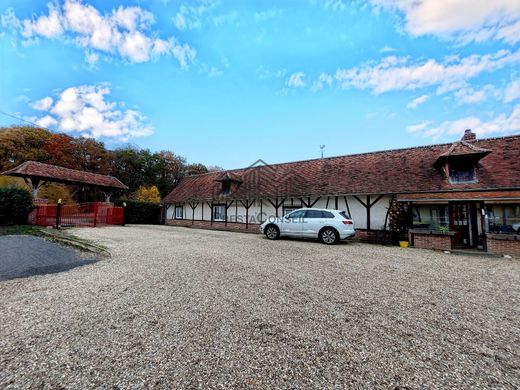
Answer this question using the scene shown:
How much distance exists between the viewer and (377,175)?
11461 millimetres

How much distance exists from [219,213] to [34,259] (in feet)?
35.8

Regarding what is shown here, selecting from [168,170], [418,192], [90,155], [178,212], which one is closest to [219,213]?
[178,212]

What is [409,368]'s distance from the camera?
2.00 m

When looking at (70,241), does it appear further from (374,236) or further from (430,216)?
(430,216)

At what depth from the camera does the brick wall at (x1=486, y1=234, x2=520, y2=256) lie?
738cm

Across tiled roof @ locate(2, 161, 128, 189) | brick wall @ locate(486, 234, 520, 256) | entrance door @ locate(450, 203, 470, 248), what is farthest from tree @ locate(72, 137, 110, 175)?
brick wall @ locate(486, 234, 520, 256)

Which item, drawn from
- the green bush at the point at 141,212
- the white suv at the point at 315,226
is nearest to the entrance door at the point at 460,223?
the white suv at the point at 315,226

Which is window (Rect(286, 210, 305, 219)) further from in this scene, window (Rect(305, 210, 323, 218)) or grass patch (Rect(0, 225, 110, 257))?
grass patch (Rect(0, 225, 110, 257))

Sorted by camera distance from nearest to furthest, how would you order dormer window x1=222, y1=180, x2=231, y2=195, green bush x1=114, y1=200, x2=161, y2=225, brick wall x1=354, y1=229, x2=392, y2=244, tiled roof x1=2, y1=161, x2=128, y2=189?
brick wall x1=354, y1=229, x2=392, y2=244 → tiled roof x1=2, y1=161, x2=128, y2=189 → dormer window x1=222, y1=180, x2=231, y2=195 → green bush x1=114, y1=200, x2=161, y2=225

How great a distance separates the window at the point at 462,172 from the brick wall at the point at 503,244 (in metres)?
2.65

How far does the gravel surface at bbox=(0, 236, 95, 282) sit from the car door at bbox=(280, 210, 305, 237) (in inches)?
259

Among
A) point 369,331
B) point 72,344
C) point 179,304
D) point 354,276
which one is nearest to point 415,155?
point 354,276

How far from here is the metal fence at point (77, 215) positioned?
1252 centimetres

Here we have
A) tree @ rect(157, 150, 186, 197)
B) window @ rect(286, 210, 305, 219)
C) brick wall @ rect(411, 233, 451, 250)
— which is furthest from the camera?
tree @ rect(157, 150, 186, 197)
